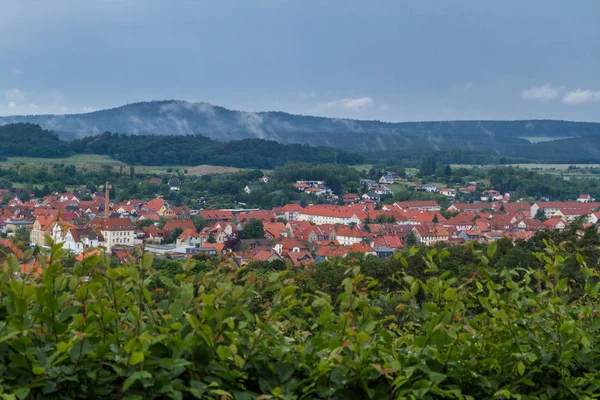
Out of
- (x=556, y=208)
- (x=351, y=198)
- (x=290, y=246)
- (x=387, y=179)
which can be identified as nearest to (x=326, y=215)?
(x=351, y=198)

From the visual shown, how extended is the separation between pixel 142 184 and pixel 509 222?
28120 millimetres

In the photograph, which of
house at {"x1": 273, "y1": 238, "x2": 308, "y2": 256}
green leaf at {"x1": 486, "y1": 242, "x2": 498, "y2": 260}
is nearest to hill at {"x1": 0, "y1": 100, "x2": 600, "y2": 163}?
house at {"x1": 273, "y1": 238, "x2": 308, "y2": 256}

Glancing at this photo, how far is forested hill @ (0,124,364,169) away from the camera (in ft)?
246

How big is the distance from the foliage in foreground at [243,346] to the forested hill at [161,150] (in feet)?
242

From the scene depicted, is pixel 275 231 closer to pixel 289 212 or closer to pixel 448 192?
pixel 289 212

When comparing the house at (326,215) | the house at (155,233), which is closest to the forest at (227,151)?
the house at (326,215)

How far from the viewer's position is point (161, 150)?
263ft

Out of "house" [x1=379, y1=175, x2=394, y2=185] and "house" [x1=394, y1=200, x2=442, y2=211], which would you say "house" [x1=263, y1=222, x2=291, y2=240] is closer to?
"house" [x1=394, y1=200, x2=442, y2=211]

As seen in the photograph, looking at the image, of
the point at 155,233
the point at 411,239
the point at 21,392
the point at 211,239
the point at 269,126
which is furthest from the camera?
the point at 269,126

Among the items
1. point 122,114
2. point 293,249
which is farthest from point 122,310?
point 122,114

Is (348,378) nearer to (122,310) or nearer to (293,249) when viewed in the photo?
(122,310)

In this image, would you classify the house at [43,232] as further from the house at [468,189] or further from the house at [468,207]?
the house at [468,189]

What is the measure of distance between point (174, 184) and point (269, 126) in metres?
89.9

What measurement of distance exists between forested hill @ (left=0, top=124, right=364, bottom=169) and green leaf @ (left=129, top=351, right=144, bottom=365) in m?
74.1
